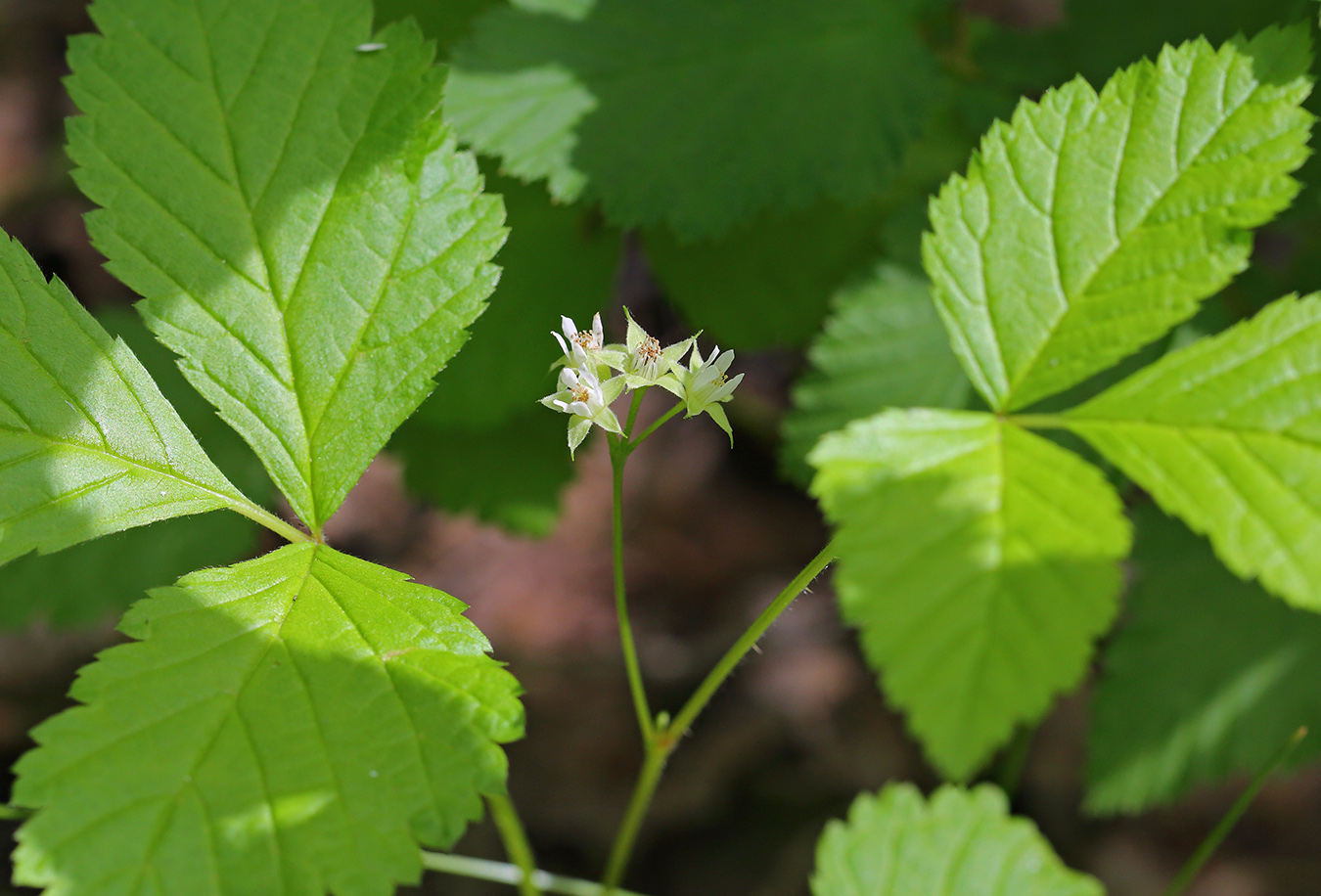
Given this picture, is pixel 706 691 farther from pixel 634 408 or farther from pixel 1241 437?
pixel 1241 437

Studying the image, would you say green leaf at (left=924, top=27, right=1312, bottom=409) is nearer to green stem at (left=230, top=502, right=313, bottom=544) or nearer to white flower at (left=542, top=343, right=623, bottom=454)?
white flower at (left=542, top=343, right=623, bottom=454)

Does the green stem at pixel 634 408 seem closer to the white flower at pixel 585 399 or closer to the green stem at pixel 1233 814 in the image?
the white flower at pixel 585 399

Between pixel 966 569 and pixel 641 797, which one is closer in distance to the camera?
pixel 966 569

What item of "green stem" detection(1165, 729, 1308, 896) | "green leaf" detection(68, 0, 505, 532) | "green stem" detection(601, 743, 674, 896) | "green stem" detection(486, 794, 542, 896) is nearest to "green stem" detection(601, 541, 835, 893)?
"green stem" detection(601, 743, 674, 896)

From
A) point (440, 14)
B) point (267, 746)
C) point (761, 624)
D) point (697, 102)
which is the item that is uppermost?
point (440, 14)

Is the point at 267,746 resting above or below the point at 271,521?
below

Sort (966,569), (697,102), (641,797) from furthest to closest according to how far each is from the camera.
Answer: (697,102) < (641,797) < (966,569)

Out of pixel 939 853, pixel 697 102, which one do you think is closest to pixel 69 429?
pixel 697 102
